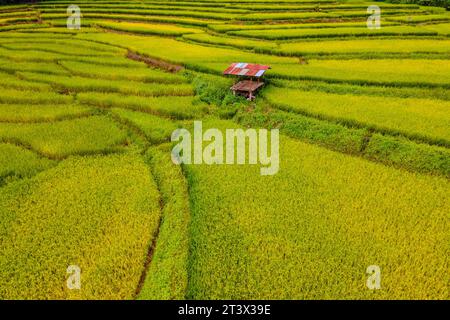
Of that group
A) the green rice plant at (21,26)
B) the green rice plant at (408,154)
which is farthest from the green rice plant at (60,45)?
the green rice plant at (408,154)

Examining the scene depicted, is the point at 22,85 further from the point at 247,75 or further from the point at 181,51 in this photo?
the point at 247,75

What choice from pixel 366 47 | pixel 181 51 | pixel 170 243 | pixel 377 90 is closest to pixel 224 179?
pixel 170 243

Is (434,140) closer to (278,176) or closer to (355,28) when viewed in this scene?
(278,176)

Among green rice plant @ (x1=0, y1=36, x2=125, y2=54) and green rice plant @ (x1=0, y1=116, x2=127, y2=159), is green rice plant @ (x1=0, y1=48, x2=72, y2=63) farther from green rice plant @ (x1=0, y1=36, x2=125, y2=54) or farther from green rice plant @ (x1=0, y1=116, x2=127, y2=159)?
green rice plant @ (x1=0, y1=116, x2=127, y2=159)

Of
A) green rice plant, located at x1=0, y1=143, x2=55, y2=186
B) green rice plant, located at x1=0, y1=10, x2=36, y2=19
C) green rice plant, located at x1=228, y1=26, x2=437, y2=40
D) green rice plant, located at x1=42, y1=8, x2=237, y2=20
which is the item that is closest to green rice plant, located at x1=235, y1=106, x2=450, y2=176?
green rice plant, located at x1=0, y1=143, x2=55, y2=186

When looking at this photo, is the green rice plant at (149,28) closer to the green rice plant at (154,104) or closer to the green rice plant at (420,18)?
the green rice plant at (154,104)
